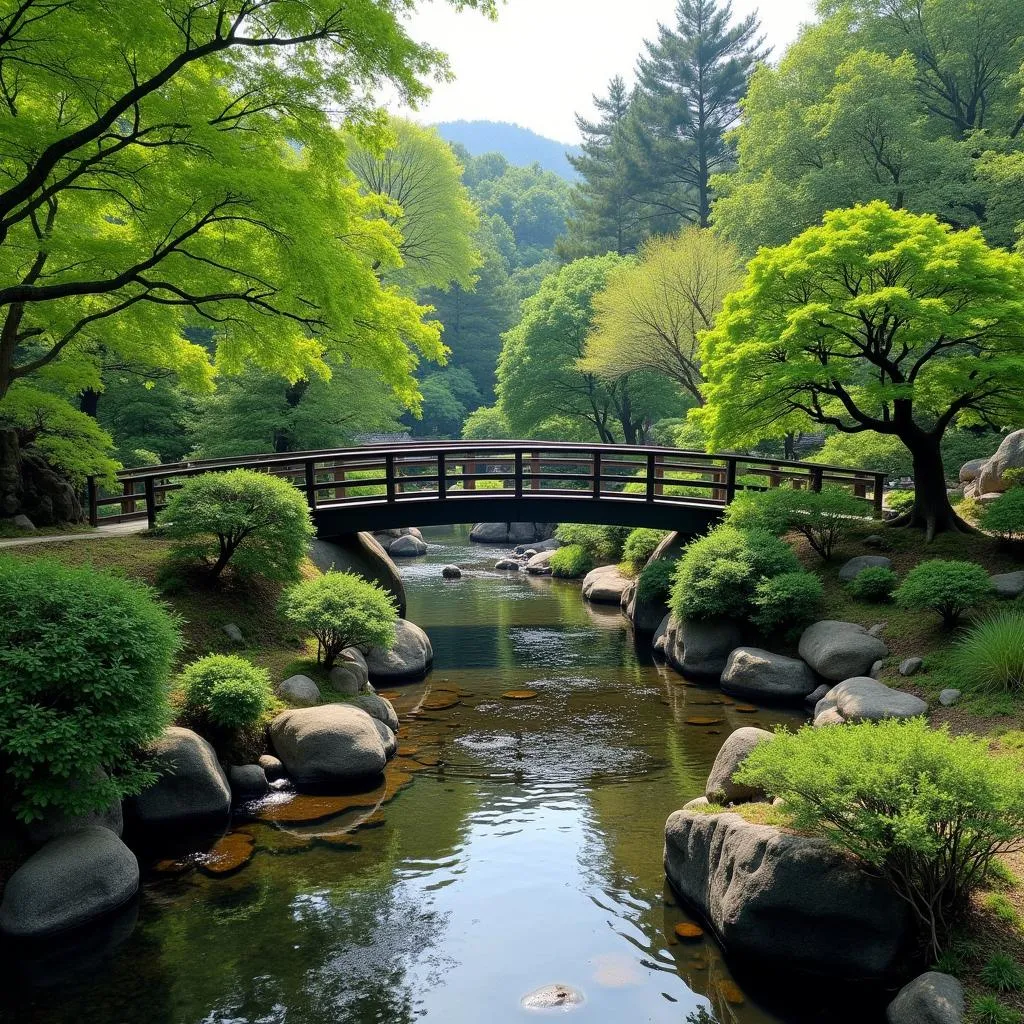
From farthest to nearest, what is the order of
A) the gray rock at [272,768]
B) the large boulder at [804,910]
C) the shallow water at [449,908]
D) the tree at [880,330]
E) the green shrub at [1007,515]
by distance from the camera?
1. the green shrub at [1007,515]
2. the tree at [880,330]
3. the gray rock at [272,768]
4. the shallow water at [449,908]
5. the large boulder at [804,910]

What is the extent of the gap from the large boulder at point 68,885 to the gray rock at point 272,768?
2.32 metres

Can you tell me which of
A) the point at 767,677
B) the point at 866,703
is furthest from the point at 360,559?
the point at 866,703

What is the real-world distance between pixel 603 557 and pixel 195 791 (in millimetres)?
17617

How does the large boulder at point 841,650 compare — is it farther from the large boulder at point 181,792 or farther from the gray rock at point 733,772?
the large boulder at point 181,792

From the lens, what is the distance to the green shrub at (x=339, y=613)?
1199 cm

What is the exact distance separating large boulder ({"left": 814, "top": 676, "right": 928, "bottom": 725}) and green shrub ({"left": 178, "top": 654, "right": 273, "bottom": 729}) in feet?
22.9

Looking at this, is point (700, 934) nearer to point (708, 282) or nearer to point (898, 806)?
point (898, 806)

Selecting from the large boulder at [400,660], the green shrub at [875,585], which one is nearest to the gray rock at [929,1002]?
the green shrub at [875,585]

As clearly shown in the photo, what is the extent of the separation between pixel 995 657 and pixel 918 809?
591cm

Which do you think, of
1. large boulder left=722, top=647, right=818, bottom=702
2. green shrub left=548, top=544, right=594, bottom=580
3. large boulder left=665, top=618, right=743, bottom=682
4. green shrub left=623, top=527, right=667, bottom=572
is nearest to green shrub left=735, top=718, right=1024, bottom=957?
large boulder left=722, top=647, right=818, bottom=702

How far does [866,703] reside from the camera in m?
10.6

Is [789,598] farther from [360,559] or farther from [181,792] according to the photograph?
[181,792]

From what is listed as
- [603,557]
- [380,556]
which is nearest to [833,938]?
[380,556]

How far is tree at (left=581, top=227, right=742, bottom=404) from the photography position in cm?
2738
